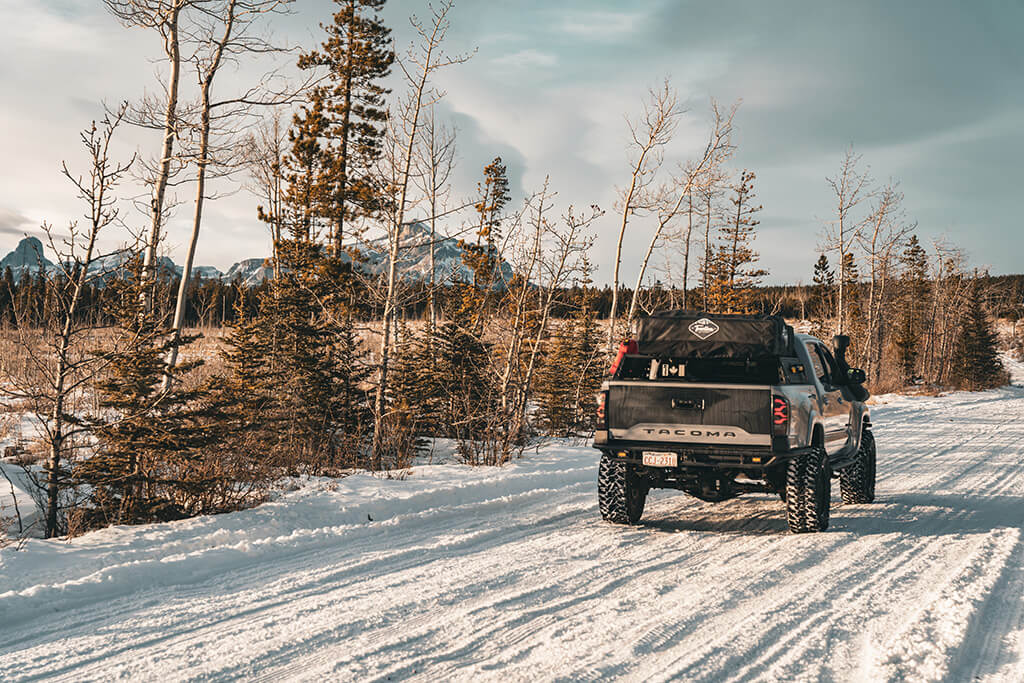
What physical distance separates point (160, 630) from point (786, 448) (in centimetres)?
578

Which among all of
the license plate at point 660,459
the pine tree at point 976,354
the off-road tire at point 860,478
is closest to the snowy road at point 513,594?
the off-road tire at point 860,478

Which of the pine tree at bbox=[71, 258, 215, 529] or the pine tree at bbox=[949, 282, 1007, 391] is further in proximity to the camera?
the pine tree at bbox=[949, 282, 1007, 391]

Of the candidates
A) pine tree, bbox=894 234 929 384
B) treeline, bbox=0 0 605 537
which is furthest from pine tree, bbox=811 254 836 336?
treeline, bbox=0 0 605 537

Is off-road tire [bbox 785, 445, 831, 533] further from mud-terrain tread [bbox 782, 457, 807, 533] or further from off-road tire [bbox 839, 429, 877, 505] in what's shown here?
off-road tire [bbox 839, 429, 877, 505]

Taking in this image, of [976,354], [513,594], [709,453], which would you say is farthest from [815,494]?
[976,354]

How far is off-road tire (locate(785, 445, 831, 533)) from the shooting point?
7527 millimetres

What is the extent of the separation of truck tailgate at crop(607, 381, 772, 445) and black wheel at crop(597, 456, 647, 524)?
0.60 metres

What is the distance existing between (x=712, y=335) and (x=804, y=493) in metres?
2.00

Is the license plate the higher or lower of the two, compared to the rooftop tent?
lower

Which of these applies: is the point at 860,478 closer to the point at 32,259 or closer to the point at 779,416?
the point at 779,416

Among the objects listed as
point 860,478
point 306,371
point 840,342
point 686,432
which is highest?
point 840,342

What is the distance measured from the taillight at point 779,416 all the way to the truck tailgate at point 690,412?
0.05 metres

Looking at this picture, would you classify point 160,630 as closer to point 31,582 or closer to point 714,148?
point 31,582

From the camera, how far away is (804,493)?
24.7 feet
